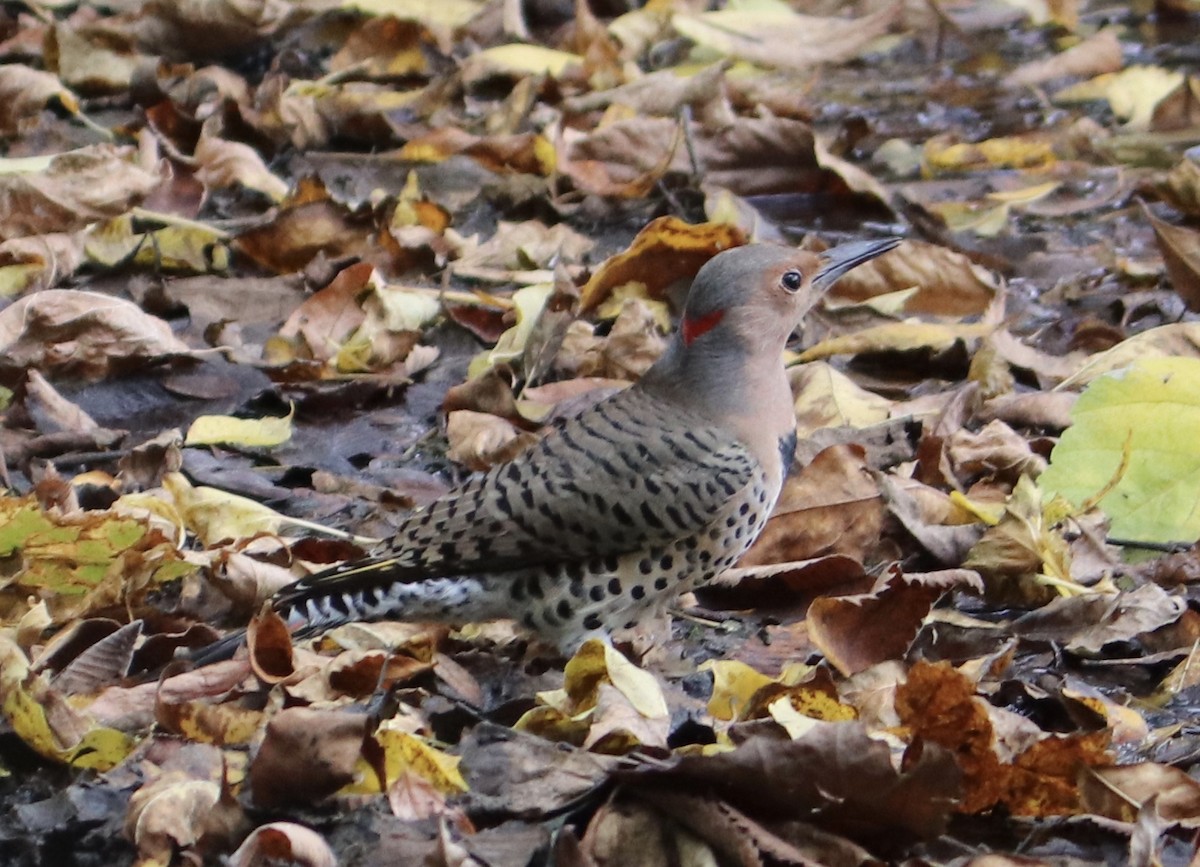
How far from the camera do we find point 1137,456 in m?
4.36

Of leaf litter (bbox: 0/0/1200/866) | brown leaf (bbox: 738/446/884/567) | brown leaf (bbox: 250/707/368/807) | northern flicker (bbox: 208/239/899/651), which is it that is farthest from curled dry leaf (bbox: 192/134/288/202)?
brown leaf (bbox: 250/707/368/807)

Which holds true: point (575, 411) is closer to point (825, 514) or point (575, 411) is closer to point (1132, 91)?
point (825, 514)

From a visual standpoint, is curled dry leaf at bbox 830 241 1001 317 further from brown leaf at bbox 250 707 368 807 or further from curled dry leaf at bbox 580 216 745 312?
brown leaf at bbox 250 707 368 807

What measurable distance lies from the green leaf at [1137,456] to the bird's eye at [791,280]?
796 millimetres

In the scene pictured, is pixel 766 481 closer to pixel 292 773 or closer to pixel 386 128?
pixel 292 773

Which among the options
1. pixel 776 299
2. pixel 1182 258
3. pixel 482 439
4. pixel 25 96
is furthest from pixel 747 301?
pixel 25 96

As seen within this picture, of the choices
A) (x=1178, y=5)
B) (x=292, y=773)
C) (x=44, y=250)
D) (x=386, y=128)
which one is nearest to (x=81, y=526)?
(x=292, y=773)

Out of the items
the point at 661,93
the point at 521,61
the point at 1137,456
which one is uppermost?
the point at 1137,456

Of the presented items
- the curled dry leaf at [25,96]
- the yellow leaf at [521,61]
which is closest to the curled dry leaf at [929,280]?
the yellow leaf at [521,61]

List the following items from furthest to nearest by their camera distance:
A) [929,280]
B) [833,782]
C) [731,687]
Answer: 1. [929,280]
2. [731,687]
3. [833,782]

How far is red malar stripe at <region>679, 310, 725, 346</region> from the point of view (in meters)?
4.57

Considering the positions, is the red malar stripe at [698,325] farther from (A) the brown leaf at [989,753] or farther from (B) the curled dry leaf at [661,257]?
(A) the brown leaf at [989,753]

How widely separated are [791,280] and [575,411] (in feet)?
2.84

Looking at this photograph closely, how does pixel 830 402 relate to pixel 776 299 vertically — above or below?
below
